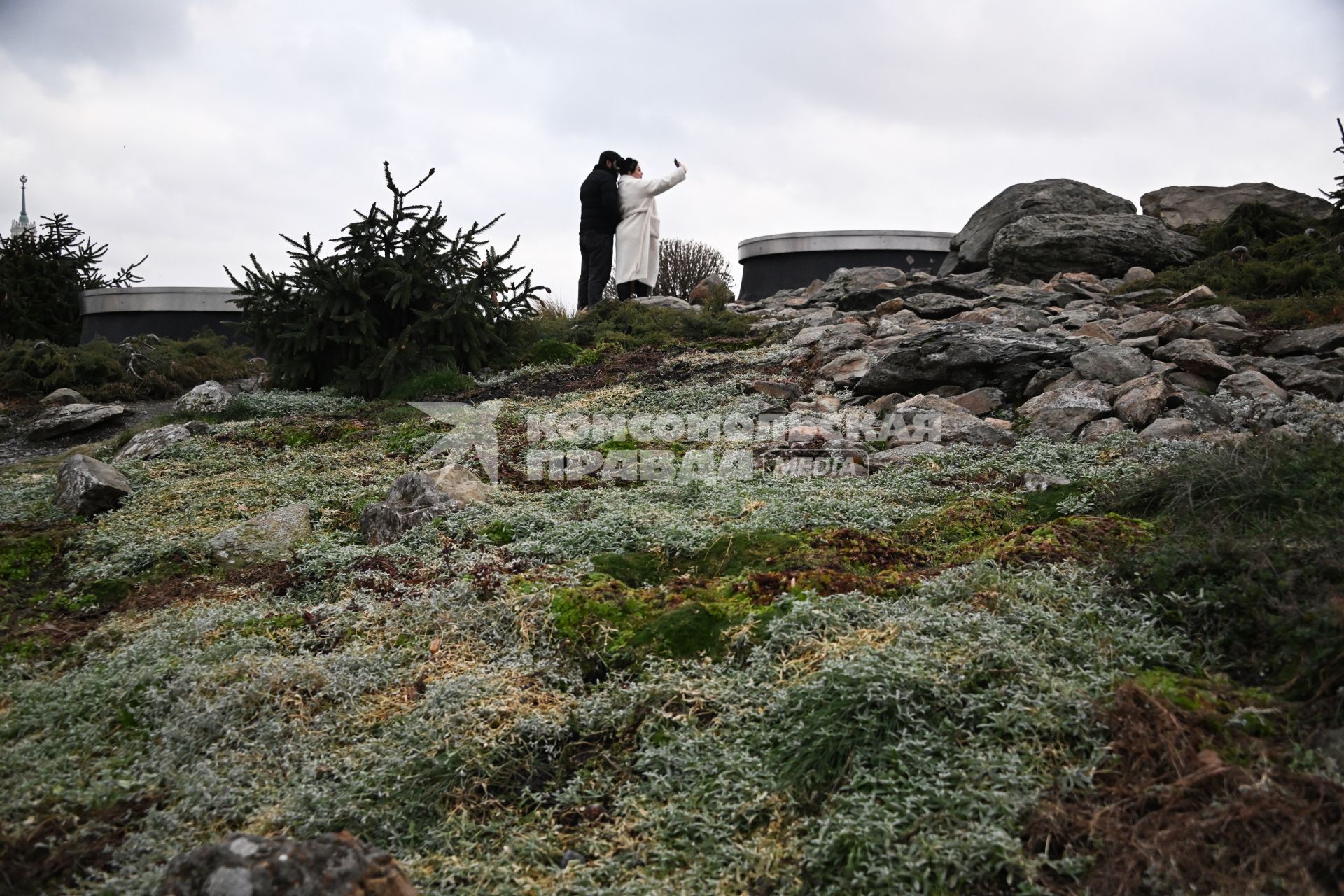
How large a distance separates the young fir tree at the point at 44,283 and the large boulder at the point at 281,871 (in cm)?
1733

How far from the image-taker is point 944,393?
27.2 ft

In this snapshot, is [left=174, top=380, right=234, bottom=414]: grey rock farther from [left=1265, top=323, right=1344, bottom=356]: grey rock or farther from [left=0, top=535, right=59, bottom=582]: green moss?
[left=1265, top=323, right=1344, bottom=356]: grey rock

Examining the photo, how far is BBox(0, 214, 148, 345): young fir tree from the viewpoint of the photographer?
16531mm

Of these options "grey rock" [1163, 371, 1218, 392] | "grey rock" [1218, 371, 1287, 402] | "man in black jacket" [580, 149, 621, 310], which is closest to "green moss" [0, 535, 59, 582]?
"grey rock" [1163, 371, 1218, 392]

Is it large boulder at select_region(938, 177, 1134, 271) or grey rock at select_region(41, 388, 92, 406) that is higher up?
large boulder at select_region(938, 177, 1134, 271)

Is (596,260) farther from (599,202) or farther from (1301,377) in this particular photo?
(1301,377)

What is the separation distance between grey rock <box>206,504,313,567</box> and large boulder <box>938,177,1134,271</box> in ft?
37.7

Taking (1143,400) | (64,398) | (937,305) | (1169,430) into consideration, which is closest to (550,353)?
(937,305)

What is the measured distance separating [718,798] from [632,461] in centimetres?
419

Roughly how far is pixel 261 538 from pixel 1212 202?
15.2 metres

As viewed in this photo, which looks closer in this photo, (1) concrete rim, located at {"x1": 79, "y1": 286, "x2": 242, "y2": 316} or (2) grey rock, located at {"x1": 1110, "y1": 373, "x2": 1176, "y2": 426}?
(2) grey rock, located at {"x1": 1110, "y1": 373, "x2": 1176, "y2": 426}

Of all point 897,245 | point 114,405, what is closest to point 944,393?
point 114,405

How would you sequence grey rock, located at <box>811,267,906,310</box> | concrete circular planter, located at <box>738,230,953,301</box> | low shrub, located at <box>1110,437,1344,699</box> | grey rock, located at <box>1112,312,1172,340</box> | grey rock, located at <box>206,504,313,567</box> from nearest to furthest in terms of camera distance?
low shrub, located at <box>1110,437,1344,699</box>, grey rock, located at <box>206,504,313,567</box>, grey rock, located at <box>1112,312,1172,340</box>, grey rock, located at <box>811,267,906,310</box>, concrete circular planter, located at <box>738,230,953,301</box>

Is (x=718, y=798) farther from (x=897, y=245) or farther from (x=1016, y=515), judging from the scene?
(x=897, y=245)
